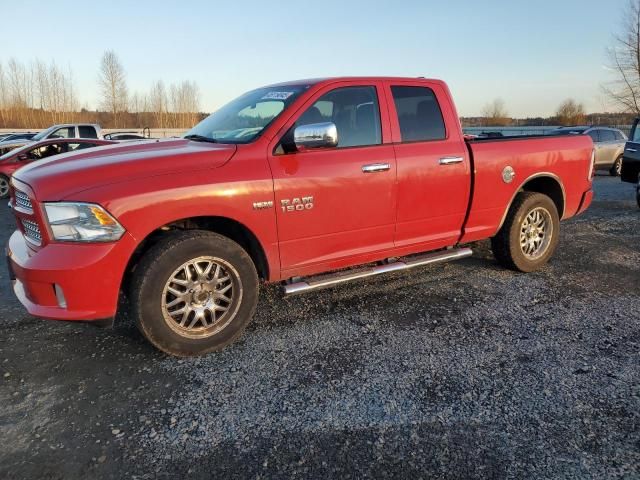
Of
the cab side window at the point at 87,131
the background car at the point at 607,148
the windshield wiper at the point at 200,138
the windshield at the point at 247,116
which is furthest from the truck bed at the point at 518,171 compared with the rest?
the cab side window at the point at 87,131

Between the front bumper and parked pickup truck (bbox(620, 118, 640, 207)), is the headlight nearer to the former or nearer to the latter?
the front bumper

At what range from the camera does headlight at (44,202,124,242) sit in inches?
113

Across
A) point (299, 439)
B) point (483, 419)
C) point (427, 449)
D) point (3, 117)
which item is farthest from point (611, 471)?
point (3, 117)

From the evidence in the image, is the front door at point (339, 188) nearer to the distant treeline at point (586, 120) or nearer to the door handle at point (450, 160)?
the door handle at point (450, 160)

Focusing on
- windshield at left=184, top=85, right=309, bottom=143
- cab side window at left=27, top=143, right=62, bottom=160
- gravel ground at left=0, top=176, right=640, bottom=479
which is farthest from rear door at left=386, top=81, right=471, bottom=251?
cab side window at left=27, top=143, right=62, bottom=160

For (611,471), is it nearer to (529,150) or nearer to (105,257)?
(105,257)

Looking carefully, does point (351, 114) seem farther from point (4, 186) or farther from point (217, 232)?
point (4, 186)

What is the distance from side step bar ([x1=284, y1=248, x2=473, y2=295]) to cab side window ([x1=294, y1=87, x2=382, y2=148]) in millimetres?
1089

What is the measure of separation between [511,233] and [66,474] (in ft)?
14.5

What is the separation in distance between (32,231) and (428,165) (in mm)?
3183

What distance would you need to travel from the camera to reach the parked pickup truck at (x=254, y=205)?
2.94 meters

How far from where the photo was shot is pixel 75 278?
2871 mm

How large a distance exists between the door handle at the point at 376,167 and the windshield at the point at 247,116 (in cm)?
82

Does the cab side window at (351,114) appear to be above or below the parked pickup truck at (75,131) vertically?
below
